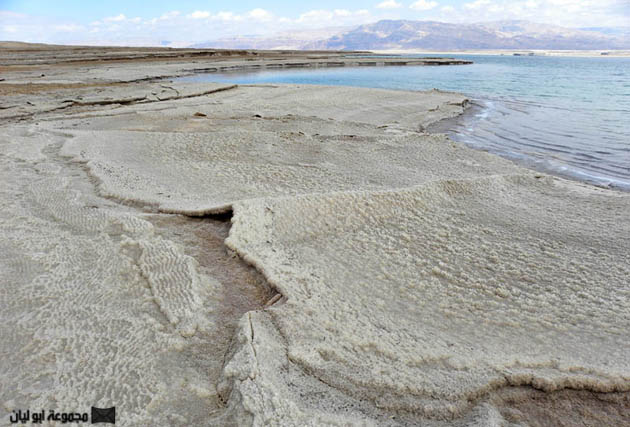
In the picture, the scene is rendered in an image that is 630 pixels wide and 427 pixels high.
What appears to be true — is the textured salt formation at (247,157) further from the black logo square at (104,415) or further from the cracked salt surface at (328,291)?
the black logo square at (104,415)

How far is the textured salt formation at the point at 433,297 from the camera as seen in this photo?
4.86 ft

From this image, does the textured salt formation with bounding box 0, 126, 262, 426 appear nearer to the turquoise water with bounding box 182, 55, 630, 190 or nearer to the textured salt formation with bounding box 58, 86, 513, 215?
the textured salt formation with bounding box 58, 86, 513, 215

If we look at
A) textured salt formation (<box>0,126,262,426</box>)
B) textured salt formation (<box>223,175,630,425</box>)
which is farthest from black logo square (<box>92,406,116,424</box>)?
textured salt formation (<box>223,175,630,425</box>)

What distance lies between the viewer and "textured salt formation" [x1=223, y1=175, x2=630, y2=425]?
4.86 feet

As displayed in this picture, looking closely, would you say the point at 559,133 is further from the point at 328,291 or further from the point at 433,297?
the point at 328,291

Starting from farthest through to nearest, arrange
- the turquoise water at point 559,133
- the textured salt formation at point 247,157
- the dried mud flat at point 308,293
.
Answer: the turquoise water at point 559,133 → the textured salt formation at point 247,157 → the dried mud flat at point 308,293

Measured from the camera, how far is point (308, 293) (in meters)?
1.98

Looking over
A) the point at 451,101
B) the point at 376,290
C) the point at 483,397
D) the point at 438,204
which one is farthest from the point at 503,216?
the point at 451,101

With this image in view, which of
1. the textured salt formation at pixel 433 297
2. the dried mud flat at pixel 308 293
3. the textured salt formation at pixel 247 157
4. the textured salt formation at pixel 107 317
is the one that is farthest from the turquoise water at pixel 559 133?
the textured salt formation at pixel 107 317

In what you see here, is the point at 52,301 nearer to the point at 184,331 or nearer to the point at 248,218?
the point at 184,331

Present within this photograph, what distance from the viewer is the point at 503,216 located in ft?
10.0

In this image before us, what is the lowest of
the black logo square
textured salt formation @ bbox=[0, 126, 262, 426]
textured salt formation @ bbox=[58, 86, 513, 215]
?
the black logo square

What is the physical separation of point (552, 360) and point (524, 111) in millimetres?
9951

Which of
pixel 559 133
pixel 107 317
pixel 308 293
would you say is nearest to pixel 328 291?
pixel 308 293
